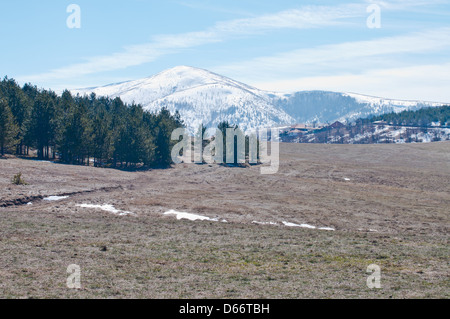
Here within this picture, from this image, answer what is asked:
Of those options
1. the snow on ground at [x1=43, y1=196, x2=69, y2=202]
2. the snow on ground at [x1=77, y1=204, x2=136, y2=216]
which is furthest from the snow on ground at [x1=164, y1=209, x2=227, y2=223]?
the snow on ground at [x1=43, y1=196, x2=69, y2=202]

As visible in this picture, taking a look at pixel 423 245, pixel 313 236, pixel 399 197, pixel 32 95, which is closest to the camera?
pixel 423 245

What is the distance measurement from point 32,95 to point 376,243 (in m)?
86.3

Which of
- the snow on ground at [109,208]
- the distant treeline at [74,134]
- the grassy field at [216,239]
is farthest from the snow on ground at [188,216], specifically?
the distant treeline at [74,134]

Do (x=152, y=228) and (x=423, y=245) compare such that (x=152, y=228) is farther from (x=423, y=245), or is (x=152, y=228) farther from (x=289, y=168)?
(x=289, y=168)

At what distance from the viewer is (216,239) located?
25.6 metres

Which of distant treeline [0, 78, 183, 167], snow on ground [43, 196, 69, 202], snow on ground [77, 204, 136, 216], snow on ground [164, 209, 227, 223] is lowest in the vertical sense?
snow on ground [164, 209, 227, 223]

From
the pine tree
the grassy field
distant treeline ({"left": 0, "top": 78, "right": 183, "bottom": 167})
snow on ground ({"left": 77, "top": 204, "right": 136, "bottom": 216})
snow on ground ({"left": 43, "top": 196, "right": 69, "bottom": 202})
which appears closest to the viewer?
the grassy field

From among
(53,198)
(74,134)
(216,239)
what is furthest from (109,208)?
(74,134)

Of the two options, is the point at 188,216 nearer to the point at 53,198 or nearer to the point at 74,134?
the point at 53,198

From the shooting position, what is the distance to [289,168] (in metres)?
81.0

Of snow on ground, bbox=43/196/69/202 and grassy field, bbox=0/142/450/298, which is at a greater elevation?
snow on ground, bbox=43/196/69/202

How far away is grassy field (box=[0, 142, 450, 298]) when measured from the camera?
16203 mm

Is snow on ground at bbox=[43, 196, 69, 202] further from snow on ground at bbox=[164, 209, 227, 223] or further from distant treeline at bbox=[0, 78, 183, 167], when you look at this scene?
distant treeline at bbox=[0, 78, 183, 167]

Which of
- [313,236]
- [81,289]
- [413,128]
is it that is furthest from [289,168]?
[413,128]
